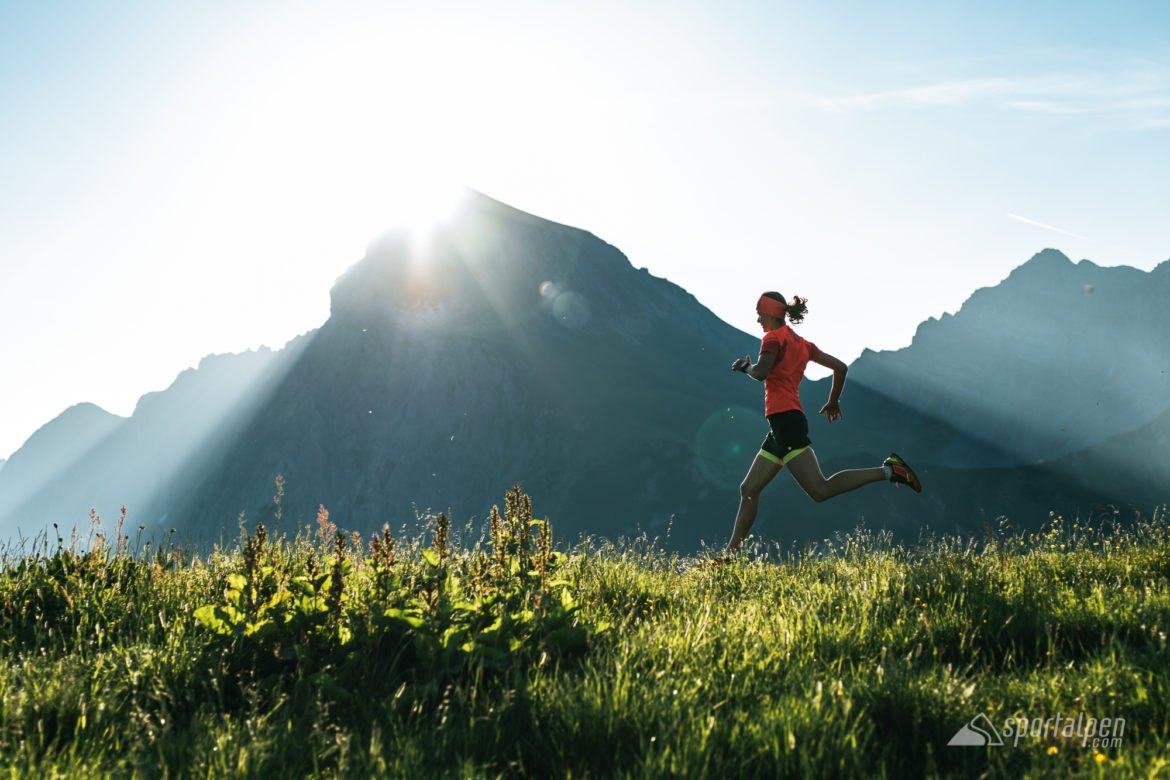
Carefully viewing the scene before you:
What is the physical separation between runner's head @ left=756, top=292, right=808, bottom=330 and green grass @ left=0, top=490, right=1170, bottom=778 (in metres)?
3.35

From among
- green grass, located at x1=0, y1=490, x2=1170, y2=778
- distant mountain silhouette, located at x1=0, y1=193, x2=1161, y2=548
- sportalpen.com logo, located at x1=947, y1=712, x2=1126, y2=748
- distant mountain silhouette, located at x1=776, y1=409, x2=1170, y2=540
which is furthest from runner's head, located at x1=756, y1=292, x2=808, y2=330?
distant mountain silhouette, located at x1=0, y1=193, x2=1161, y2=548

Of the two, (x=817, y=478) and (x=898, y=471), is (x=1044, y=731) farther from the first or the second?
(x=898, y=471)

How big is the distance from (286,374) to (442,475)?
5757cm

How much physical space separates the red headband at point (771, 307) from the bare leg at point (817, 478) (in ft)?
5.01

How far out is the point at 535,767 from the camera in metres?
2.30

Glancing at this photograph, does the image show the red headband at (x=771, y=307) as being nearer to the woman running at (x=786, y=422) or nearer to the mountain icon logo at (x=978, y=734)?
the woman running at (x=786, y=422)

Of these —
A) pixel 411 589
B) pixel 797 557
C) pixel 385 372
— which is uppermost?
pixel 385 372

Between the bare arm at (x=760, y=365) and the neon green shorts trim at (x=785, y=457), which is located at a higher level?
the bare arm at (x=760, y=365)

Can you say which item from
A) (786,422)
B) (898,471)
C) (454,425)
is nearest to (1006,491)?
(454,425)

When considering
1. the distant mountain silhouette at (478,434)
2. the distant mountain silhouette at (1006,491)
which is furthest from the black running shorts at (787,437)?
the distant mountain silhouette at (478,434)

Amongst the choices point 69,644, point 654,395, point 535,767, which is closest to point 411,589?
point 535,767

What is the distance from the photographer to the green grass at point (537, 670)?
222 centimetres

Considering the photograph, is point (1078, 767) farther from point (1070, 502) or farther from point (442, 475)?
point (1070, 502)

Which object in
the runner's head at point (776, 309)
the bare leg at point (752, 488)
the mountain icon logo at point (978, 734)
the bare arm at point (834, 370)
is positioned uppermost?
the runner's head at point (776, 309)
